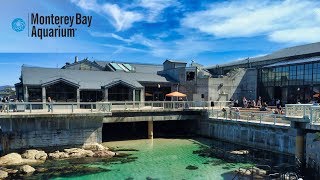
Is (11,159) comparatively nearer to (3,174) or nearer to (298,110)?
(3,174)

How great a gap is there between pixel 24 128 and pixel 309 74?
101 feet

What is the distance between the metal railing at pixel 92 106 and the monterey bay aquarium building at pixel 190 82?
11.2ft

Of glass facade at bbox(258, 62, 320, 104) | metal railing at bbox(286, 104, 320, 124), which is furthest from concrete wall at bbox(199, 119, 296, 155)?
glass facade at bbox(258, 62, 320, 104)

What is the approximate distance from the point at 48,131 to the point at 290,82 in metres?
28.8

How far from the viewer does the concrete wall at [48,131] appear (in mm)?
24547

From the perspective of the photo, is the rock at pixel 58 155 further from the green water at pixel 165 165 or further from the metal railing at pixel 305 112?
the metal railing at pixel 305 112

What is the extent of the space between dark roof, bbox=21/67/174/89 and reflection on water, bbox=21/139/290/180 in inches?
486

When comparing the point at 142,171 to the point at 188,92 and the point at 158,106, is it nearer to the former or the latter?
the point at 158,106

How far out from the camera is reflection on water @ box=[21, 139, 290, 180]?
19.7 meters

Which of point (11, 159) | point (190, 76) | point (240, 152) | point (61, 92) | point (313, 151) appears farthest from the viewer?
point (190, 76)

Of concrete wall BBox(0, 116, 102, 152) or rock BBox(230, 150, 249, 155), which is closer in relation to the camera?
concrete wall BBox(0, 116, 102, 152)

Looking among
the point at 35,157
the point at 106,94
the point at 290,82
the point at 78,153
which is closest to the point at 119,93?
the point at 106,94

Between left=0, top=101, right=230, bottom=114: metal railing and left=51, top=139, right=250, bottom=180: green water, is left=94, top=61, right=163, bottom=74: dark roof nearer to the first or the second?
left=0, top=101, right=230, bottom=114: metal railing

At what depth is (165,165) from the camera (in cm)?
2245
